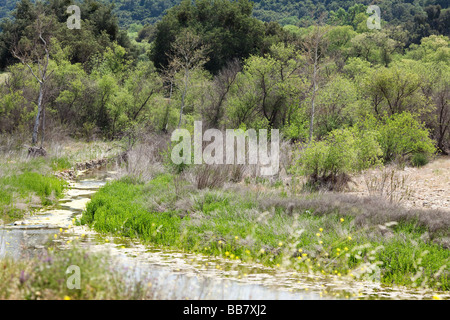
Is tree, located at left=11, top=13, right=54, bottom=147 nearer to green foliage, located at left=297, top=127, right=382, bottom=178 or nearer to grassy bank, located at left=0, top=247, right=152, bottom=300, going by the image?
green foliage, located at left=297, top=127, right=382, bottom=178

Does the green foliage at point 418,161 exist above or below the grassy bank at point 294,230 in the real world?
below

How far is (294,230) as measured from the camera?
9117 mm

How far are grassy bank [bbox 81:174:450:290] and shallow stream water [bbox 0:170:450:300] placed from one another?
290mm

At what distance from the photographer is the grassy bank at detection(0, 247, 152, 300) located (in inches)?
188

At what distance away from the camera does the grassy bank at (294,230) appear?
7.68 m

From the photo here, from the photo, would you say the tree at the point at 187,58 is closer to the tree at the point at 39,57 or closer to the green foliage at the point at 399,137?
the tree at the point at 39,57

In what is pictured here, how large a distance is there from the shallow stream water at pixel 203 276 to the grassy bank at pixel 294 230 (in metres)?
0.29

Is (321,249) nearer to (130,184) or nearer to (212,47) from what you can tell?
(130,184)

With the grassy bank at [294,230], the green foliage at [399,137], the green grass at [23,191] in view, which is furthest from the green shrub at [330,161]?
the green grass at [23,191]

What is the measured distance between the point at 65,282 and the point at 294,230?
5321 millimetres

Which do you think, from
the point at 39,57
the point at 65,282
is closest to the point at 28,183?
the point at 65,282

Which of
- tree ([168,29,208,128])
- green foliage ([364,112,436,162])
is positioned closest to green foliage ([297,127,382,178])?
green foliage ([364,112,436,162])
